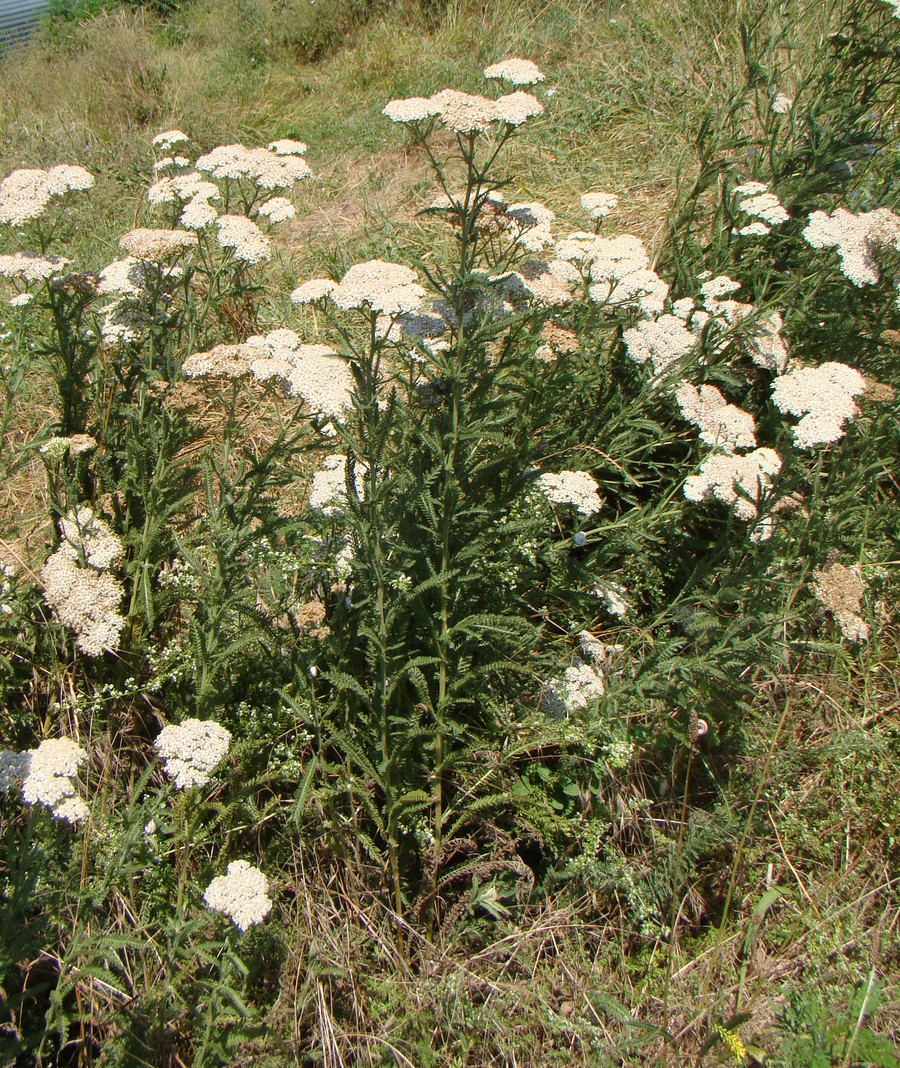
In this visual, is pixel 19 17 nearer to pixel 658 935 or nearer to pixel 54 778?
pixel 54 778

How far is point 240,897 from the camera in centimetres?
187

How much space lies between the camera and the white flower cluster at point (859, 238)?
2.98 metres

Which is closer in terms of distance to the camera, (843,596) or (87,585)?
(87,585)

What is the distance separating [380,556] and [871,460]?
6.75 ft

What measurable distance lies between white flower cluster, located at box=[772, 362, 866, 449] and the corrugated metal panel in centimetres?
1360

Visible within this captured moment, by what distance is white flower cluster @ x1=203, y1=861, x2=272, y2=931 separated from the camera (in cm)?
185

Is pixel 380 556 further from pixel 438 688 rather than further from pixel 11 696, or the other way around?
pixel 11 696

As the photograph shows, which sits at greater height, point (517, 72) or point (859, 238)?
point (517, 72)

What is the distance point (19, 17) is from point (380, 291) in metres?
14.9

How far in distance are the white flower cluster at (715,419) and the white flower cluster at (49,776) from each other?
2.18 m

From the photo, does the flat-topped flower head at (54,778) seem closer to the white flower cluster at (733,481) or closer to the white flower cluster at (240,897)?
the white flower cluster at (240,897)

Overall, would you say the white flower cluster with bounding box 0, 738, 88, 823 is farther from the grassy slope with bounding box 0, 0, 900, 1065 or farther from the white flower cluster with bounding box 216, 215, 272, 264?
the white flower cluster with bounding box 216, 215, 272, 264

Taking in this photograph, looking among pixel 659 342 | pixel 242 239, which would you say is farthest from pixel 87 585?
pixel 659 342

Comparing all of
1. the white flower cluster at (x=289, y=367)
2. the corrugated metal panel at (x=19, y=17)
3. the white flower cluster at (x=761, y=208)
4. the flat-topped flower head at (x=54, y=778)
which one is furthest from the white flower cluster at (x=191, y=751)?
the corrugated metal panel at (x=19, y=17)
